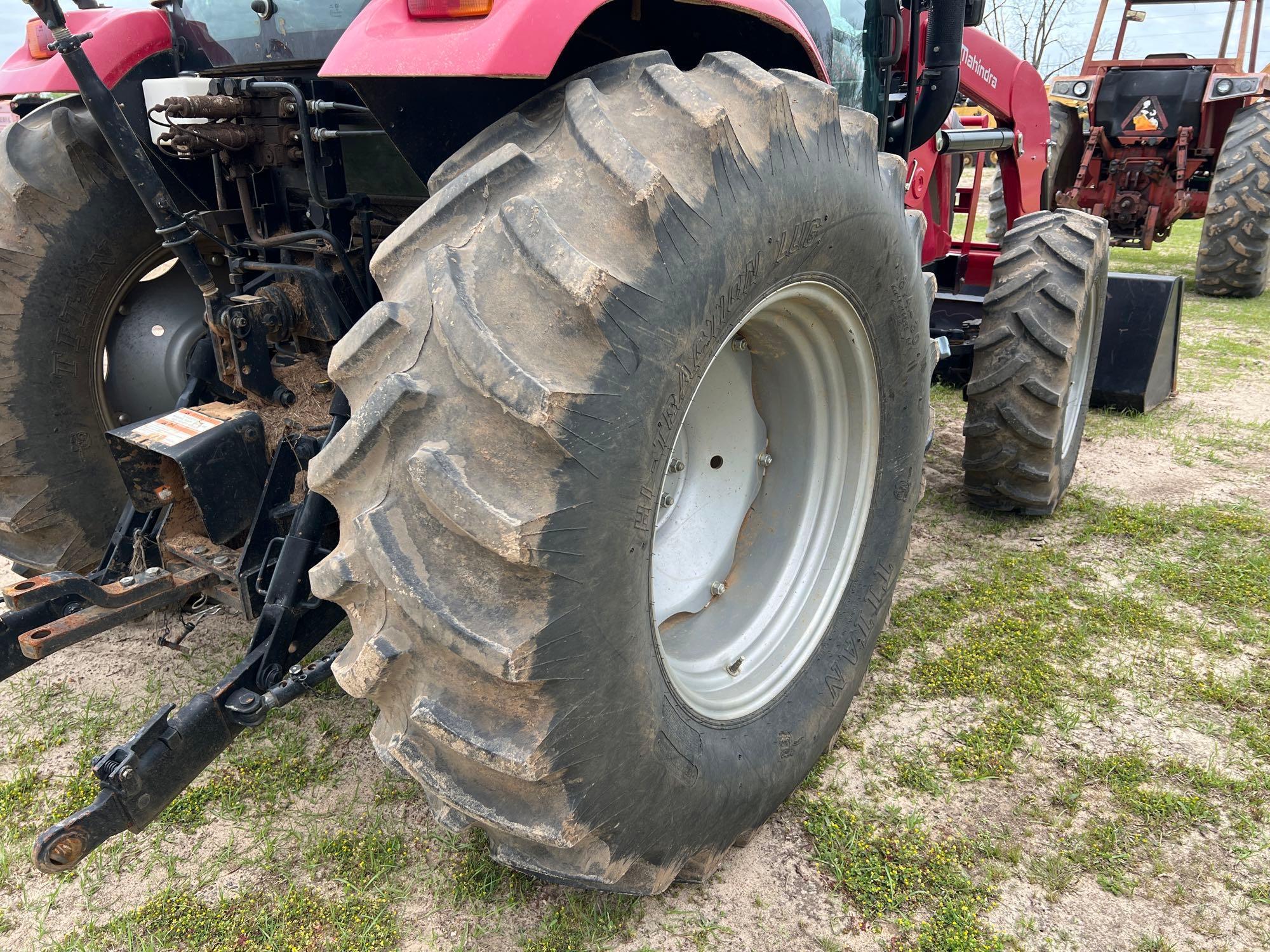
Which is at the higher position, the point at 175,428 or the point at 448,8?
the point at 448,8

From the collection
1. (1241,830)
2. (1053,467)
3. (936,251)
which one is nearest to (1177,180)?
(936,251)

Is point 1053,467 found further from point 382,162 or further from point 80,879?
point 80,879

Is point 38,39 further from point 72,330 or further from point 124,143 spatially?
point 124,143

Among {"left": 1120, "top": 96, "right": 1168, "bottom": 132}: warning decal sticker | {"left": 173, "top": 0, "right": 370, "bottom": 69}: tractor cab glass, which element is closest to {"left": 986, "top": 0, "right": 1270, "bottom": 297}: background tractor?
{"left": 1120, "top": 96, "right": 1168, "bottom": 132}: warning decal sticker

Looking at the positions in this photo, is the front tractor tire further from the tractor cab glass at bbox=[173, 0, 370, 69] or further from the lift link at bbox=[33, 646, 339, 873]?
the tractor cab glass at bbox=[173, 0, 370, 69]

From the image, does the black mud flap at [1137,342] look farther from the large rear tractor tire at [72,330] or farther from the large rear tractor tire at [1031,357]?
the large rear tractor tire at [72,330]

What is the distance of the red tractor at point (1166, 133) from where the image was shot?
812 cm

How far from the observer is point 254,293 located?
237 cm

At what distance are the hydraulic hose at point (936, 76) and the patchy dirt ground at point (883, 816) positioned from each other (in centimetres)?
161

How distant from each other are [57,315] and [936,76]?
2827 mm

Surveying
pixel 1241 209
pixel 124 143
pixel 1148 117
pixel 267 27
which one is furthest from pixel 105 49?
pixel 1148 117

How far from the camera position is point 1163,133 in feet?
28.5

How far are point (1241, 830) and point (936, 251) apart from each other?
2772 millimetres

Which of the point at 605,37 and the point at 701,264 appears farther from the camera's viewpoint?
the point at 605,37
